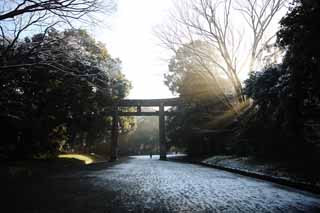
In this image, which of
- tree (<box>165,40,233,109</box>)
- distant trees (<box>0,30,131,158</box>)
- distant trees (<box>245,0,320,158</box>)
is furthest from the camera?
tree (<box>165,40,233,109</box>)

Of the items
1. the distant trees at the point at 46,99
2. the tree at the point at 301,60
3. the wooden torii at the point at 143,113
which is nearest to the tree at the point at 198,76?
the wooden torii at the point at 143,113

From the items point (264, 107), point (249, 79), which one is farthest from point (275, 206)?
point (249, 79)

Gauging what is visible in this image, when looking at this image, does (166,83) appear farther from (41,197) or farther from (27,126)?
(41,197)

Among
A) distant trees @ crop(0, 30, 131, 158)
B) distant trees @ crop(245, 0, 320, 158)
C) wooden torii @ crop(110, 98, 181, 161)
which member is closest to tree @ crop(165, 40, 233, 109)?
wooden torii @ crop(110, 98, 181, 161)

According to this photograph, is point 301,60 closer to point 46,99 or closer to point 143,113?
point 46,99

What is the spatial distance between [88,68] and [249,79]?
405 inches

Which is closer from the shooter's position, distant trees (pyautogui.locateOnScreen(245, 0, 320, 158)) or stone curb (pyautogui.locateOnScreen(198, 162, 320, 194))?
stone curb (pyautogui.locateOnScreen(198, 162, 320, 194))

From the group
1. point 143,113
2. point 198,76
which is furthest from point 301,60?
point 143,113

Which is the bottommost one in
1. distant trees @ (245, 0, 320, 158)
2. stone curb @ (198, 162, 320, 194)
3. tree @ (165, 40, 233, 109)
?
stone curb @ (198, 162, 320, 194)

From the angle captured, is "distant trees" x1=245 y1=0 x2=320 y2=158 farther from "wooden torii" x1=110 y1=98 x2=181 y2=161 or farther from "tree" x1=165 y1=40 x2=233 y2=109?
"wooden torii" x1=110 y1=98 x2=181 y2=161

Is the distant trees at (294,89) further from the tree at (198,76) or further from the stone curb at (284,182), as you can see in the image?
the tree at (198,76)

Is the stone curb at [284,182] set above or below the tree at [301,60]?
below

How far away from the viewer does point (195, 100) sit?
1051 inches

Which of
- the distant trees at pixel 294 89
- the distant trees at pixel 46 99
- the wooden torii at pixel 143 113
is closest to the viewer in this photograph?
the distant trees at pixel 294 89
